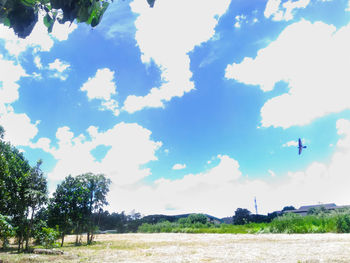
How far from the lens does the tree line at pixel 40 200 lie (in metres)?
15.1

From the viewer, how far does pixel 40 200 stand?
1497 cm

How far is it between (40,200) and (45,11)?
53.8ft

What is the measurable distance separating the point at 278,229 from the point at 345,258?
16182mm

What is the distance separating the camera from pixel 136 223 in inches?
2301

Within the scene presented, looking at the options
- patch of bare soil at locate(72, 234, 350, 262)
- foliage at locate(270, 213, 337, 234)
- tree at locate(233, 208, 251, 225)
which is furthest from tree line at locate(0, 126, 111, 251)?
tree at locate(233, 208, 251, 225)

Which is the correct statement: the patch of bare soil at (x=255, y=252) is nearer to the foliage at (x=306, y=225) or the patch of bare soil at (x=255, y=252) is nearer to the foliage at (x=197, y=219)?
the foliage at (x=306, y=225)

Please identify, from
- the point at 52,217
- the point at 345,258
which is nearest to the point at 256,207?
the point at 52,217

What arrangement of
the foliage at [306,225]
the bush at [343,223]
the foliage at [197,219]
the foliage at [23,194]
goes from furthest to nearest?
the foliage at [197,219] → the foliage at [306,225] → the bush at [343,223] → the foliage at [23,194]

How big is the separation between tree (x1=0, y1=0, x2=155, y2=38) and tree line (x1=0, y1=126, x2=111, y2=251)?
14407mm

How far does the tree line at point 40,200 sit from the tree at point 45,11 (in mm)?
14407

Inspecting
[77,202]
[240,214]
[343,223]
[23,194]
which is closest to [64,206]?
[77,202]

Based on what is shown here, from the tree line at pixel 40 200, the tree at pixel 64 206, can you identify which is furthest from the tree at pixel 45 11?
the tree at pixel 64 206

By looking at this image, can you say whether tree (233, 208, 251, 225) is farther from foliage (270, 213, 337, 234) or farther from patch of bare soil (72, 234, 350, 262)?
patch of bare soil (72, 234, 350, 262)

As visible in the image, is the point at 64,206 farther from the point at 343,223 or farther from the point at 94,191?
the point at 343,223
